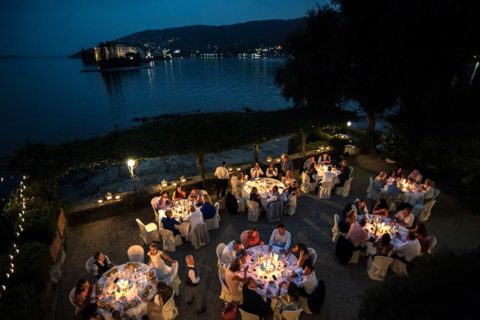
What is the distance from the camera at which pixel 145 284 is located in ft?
21.1

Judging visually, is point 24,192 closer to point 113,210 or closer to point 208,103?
point 113,210

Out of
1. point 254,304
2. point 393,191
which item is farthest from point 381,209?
point 254,304

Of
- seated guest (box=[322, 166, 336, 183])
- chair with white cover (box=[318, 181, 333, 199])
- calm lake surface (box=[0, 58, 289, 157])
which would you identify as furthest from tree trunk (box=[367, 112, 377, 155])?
calm lake surface (box=[0, 58, 289, 157])

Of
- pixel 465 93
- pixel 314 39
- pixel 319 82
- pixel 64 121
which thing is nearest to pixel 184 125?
pixel 319 82

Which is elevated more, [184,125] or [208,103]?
[184,125]

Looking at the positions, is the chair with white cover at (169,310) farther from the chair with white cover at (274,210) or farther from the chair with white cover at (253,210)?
the chair with white cover at (274,210)

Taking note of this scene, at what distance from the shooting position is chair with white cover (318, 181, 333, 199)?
11585 mm

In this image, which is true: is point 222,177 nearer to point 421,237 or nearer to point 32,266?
point 32,266

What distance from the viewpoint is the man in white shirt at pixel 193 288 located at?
694 centimetres

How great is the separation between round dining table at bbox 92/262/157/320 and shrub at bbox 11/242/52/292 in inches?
59.8

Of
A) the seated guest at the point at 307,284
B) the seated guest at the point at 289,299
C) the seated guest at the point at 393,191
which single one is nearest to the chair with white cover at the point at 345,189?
the seated guest at the point at 393,191

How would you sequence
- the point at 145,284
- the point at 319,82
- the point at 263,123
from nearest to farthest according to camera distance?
the point at 145,284
the point at 263,123
the point at 319,82

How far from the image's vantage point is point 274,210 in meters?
10.2

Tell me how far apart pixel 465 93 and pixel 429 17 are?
4.26 meters
